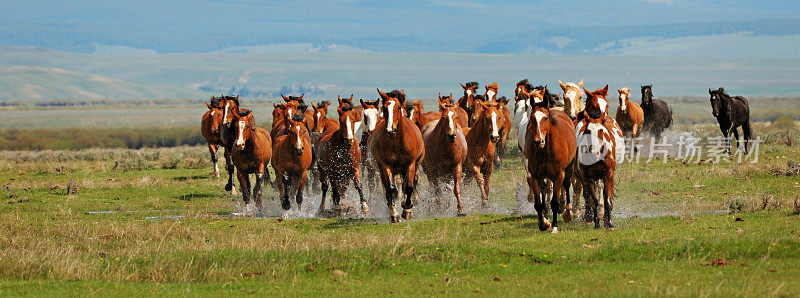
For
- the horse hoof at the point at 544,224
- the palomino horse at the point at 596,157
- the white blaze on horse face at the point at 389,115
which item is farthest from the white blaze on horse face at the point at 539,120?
the white blaze on horse face at the point at 389,115

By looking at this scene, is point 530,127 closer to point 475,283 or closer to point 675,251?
point 675,251

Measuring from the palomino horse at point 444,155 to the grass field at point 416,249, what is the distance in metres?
0.58

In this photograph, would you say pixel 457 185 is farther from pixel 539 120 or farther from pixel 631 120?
pixel 631 120

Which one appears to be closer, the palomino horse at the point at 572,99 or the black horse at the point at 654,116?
the palomino horse at the point at 572,99

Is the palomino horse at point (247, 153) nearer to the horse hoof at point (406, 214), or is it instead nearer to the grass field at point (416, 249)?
the grass field at point (416, 249)

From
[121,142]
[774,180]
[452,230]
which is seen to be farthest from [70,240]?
[121,142]

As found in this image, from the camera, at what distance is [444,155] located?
65.9 feet

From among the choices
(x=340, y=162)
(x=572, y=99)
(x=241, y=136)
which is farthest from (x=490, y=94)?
(x=241, y=136)

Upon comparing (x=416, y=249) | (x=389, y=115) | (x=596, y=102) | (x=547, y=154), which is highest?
(x=596, y=102)

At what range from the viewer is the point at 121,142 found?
69875 millimetres

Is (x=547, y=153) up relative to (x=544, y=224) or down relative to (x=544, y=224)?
up

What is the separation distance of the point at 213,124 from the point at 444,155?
633 cm

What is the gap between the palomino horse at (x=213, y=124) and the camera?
23609 mm

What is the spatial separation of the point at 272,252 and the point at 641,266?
508cm
